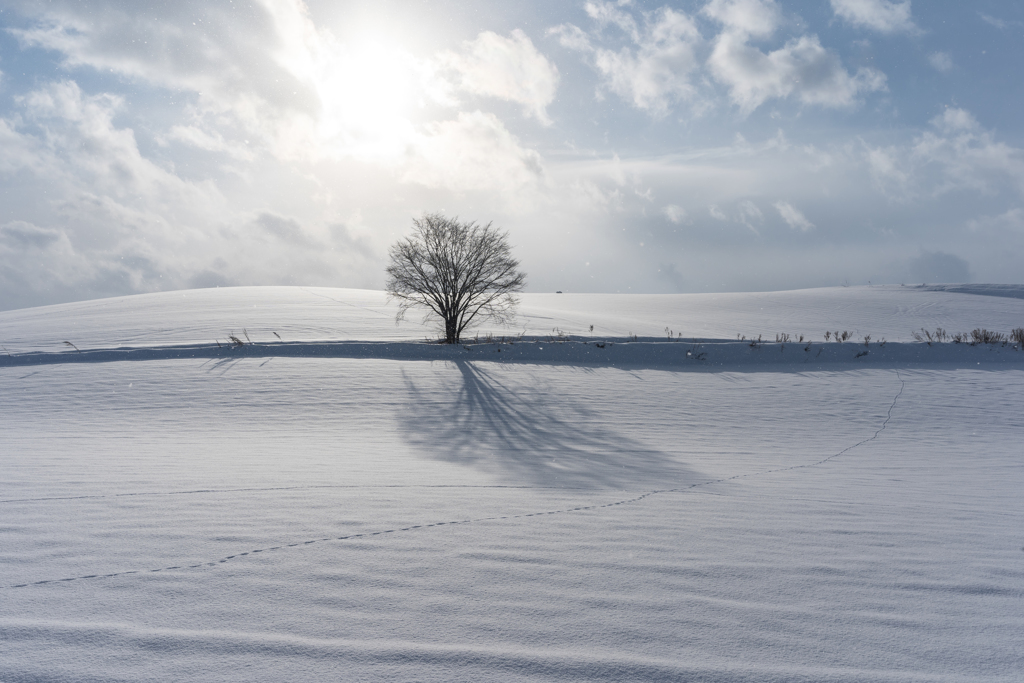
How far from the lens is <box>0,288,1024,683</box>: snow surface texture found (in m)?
2.33

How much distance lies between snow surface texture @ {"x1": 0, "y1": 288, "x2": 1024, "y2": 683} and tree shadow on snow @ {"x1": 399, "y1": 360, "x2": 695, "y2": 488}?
9cm

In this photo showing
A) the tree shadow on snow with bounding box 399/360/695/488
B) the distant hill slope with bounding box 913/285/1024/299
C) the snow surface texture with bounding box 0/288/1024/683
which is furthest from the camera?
the distant hill slope with bounding box 913/285/1024/299

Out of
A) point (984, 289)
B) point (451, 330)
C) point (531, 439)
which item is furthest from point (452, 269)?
point (984, 289)

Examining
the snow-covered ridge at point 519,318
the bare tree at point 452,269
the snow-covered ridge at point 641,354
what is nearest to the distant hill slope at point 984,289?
the snow-covered ridge at point 519,318

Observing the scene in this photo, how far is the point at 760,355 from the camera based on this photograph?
17.9 m

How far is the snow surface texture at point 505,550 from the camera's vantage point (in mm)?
2332

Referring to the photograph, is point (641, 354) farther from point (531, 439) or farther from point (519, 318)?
point (519, 318)

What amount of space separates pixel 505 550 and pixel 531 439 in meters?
5.84

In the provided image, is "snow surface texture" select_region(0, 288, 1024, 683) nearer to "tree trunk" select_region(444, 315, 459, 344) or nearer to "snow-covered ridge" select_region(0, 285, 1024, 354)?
"tree trunk" select_region(444, 315, 459, 344)

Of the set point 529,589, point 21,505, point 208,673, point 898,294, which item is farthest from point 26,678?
point 898,294

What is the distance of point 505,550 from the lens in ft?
11.3

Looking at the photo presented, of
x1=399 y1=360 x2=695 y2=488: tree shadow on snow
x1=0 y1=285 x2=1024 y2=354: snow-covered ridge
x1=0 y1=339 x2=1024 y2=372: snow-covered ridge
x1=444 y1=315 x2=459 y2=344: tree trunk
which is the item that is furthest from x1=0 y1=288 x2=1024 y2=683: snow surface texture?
x1=0 y1=285 x2=1024 y2=354: snow-covered ridge

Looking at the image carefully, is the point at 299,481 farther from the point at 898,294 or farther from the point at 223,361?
the point at 898,294

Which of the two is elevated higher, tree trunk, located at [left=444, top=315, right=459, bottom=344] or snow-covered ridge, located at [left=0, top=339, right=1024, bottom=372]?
tree trunk, located at [left=444, top=315, right=459, bottom=344]
